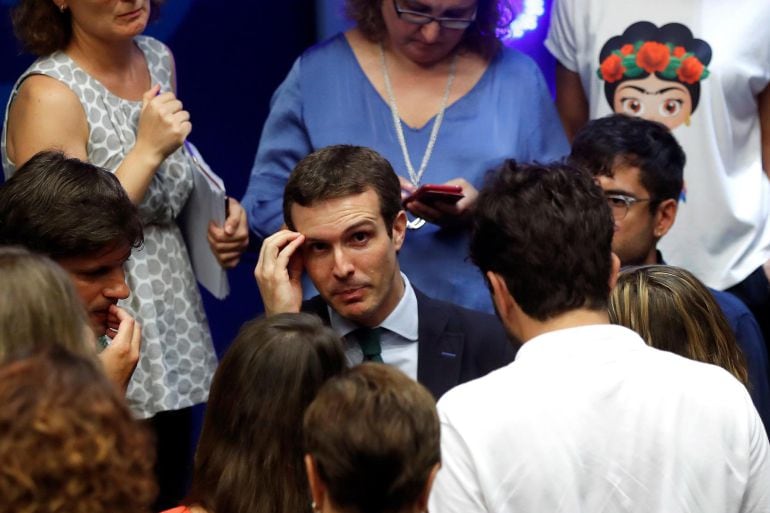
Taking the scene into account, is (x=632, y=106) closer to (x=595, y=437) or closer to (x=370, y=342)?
(x=370, y=342)

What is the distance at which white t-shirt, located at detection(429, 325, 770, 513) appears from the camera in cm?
238

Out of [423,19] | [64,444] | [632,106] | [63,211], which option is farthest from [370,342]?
[64,444]

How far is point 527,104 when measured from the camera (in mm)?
4293

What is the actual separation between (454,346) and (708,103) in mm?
1424

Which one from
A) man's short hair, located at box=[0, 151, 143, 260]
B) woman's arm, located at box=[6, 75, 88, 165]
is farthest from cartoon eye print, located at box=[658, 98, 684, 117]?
man's short hair, located at box=[0, 151, 143, 260]

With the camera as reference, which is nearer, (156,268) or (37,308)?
(37,308)

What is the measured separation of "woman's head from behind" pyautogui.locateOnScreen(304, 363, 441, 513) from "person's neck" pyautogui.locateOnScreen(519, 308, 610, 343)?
19.8 inches

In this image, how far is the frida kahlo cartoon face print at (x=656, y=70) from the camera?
4.34m

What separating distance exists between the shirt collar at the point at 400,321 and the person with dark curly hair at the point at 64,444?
1.69m

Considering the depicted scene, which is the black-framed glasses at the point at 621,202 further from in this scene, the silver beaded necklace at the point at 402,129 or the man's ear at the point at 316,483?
the man's ear at the point at 316,483

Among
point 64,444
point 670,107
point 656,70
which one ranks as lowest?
point 670,107

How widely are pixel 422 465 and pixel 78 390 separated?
55cm

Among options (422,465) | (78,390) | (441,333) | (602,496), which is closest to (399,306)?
(441,333)

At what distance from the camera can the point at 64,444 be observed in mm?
1689
